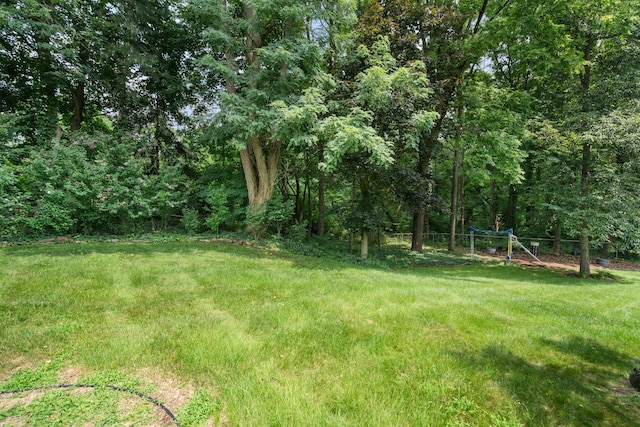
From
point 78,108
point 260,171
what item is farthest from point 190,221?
point 78,108

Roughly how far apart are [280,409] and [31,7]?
11231 millimetres

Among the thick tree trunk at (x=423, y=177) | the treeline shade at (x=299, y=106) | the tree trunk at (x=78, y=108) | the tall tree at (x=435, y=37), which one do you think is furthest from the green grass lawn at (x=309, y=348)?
the tree trunk at (x=78, y=108)

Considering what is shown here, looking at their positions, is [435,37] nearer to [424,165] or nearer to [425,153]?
[425,153]

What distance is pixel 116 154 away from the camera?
9391mm

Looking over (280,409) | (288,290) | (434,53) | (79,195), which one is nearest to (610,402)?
(280,409)

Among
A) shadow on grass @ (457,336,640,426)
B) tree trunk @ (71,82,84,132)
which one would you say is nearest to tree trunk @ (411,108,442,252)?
shadow on grass @ (457,336,640,426)

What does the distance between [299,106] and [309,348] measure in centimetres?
641

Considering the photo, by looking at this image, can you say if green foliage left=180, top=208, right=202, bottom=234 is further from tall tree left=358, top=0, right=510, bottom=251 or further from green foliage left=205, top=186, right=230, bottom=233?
tall tree left=358, top=0, right=510, bottom=251

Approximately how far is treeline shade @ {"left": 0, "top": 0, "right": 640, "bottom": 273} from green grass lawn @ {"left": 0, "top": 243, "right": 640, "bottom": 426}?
4.08 m

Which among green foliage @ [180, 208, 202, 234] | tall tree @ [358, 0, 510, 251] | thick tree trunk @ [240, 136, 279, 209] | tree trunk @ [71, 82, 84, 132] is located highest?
tall tree @ [358, 0, 510, 251]

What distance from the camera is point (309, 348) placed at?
279 centimetres

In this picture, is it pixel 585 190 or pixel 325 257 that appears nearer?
pixel 325 257

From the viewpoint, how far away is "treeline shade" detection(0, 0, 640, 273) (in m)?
7.77

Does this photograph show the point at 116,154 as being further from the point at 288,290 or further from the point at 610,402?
the point at 610,402
